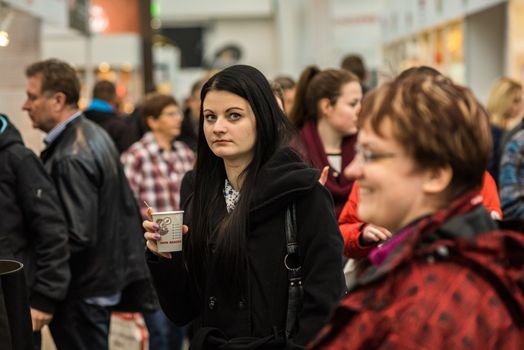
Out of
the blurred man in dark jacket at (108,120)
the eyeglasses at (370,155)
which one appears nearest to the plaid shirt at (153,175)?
the blurred man in dark jacket at (108,120)

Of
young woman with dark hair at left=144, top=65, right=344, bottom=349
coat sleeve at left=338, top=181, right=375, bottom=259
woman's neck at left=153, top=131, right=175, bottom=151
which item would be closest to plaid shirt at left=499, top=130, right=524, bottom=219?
coat sleeve at left=338, top=181, right=375, bottom=259

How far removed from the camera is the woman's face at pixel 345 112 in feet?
15.8

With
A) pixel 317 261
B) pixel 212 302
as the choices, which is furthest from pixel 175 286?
pixel 317 261

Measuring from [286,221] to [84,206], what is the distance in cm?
196

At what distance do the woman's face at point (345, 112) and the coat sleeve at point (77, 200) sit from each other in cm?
123

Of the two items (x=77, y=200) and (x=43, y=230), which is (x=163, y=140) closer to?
(x=77, y=200)

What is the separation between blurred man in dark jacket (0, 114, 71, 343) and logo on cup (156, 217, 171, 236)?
148 centimetres

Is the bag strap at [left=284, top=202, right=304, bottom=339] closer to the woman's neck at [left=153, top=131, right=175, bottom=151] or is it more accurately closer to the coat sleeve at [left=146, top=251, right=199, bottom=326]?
the coat sleeve at [left=146, top=251, right=199, bottom=326]

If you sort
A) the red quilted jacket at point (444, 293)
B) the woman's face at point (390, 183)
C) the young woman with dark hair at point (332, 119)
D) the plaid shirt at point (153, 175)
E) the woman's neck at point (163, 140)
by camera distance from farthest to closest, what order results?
1. the woman's neck at point (163, 140)
2. the plaid shirt at point (153, 175)
3. the young woman with dark hair at point (332, 119)
4. the woman's face at point (390, 183)
5. the red quilted jacket at point (444, 293)

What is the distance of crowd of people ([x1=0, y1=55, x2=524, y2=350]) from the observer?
177 cm

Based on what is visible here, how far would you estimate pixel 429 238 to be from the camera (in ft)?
5.96

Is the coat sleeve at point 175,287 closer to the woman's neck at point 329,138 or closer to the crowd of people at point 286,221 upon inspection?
the crowd of people at point 286,221

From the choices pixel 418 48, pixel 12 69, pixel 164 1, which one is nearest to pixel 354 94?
pixel 12 69

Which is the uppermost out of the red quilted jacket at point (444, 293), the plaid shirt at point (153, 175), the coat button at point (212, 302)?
the red quilted jacket at point (444, 293)
